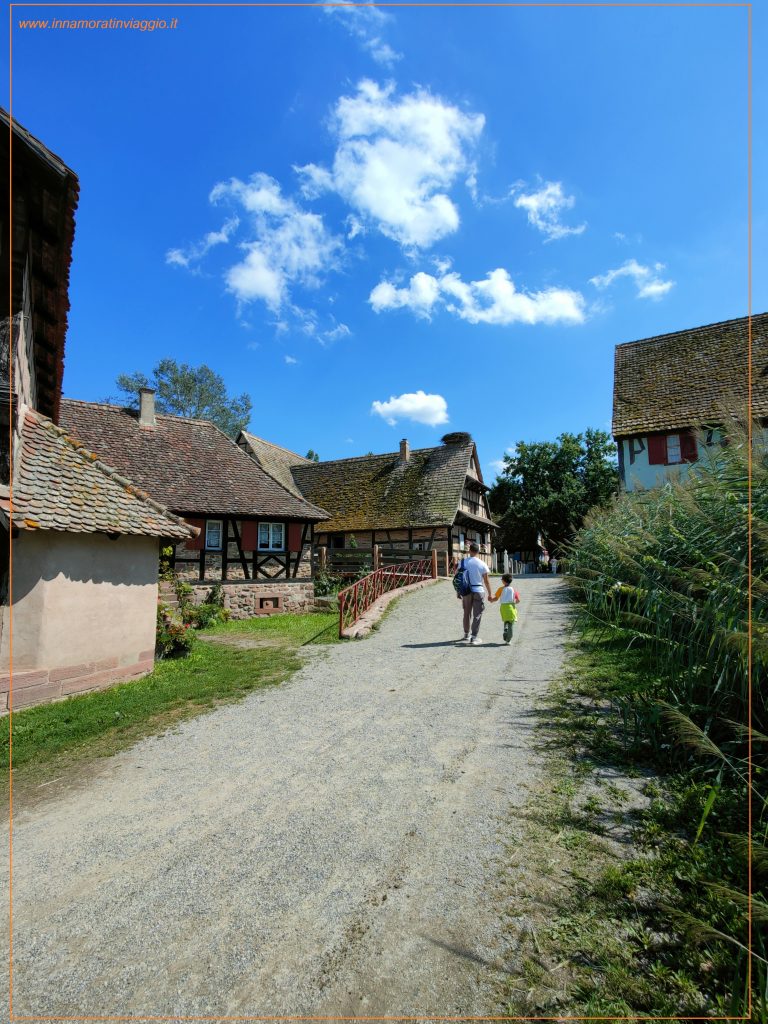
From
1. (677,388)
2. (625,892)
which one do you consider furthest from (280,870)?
(677,388)

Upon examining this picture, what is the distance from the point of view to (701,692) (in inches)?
160

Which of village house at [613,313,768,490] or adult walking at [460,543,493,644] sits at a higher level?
village house at [613,313,768,490]

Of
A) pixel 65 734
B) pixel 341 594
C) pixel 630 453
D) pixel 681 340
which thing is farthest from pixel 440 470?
pixel 65 734

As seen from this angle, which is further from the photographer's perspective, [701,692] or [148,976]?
[701,692]

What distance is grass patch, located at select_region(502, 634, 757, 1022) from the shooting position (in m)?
2.02

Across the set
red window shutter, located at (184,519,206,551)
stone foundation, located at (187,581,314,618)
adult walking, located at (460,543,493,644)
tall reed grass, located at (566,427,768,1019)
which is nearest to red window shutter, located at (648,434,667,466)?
adult walking, located at (460,543,493,644)

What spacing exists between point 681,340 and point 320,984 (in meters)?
23.6

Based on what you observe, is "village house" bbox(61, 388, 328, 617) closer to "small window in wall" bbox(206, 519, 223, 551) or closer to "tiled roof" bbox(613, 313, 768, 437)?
"small window in wall" bbox(206, 519, 223, 551)

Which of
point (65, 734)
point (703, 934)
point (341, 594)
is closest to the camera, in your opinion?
point (703, 934)

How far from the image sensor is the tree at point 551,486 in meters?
38.5

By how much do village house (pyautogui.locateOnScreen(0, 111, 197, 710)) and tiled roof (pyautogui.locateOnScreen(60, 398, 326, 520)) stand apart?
303 inches

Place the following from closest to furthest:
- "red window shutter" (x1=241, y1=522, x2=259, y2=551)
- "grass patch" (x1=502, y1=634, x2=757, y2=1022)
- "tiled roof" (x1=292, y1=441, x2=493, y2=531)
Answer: "grass patch" (x1=502, y1=634, x2=757, y2=1022) < "red window shutter" (x1=241, y1=522, x2=259, y2=551) < "tiled roof" (x1=292, y1=441, x2=493, y2=531)

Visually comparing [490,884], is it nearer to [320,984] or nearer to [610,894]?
[610,894]

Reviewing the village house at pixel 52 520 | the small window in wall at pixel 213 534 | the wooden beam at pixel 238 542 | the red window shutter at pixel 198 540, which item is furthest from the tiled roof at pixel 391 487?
the village house at pixel 52 520
